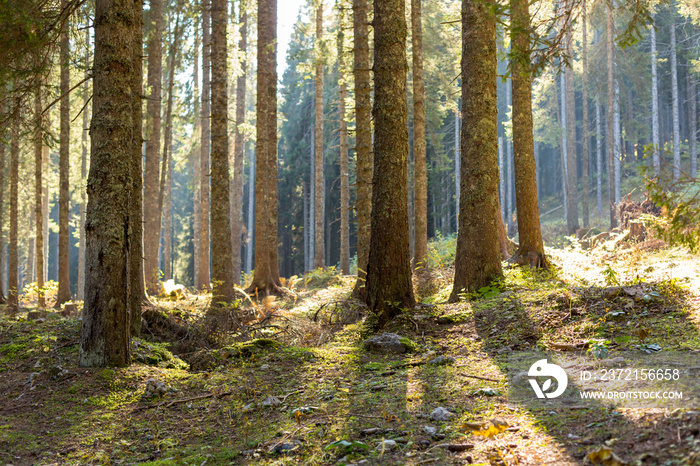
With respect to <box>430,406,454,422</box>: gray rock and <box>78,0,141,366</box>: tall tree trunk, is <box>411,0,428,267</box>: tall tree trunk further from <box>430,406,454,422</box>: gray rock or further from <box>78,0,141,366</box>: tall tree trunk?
<box>430,406,454,422</box>: gray rock

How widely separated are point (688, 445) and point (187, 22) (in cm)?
1747

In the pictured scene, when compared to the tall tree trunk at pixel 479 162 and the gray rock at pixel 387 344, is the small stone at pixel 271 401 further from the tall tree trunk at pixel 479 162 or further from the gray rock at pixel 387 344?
the tall tree trunk at pixel 479 162

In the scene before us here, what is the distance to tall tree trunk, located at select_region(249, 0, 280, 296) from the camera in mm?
13344

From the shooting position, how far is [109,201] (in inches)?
209

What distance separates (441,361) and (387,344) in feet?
3.14

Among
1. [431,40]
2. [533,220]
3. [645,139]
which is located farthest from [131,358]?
[645,139]

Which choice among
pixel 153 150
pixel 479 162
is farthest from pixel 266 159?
pixel 479 162

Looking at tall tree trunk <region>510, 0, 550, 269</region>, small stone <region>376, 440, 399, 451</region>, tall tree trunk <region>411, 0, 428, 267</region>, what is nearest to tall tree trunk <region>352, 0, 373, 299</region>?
tall tree trunk <region>411, 0, 428, 267</region>

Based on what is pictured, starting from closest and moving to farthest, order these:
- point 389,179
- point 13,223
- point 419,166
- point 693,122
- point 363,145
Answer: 1. point 389,179
2. point 363,145
3. point 419,166
4. point 13,223
5. point 693,122

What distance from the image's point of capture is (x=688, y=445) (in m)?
2.29

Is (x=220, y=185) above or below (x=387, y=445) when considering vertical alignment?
above

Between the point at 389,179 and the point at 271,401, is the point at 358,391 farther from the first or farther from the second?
the point at 389,179

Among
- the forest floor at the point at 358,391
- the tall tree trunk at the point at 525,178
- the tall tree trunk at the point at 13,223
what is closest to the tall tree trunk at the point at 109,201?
the forest floor at the point at 358,391

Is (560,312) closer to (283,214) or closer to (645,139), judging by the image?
(283,214)
